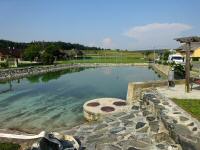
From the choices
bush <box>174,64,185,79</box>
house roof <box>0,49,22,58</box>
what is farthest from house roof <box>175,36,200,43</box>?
house roof <box>0,49,22,58</box>

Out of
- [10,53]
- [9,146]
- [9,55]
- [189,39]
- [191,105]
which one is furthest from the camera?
[10,53]

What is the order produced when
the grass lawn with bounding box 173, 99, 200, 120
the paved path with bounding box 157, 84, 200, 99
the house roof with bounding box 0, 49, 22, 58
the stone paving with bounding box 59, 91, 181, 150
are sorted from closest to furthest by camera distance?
the stone paving with bounding box 59, 91, 181, 150 < the grass lawn with bounding box 173, 99, 200, 120 < the paved path with bounding box 157, 84, 200, 99 < the house roof with bounding box 0, 49, 22, 58

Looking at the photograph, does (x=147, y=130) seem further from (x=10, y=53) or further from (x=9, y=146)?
(x=10, y=53)

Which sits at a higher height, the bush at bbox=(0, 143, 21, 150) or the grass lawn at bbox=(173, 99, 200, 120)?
the grass lawn at bbox=(173, 99, 200, 120)

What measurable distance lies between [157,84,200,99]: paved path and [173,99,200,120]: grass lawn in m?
0.76

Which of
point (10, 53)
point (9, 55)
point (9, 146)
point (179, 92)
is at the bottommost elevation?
point (9, 146)

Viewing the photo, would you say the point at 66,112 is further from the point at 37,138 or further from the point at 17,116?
the point at 37,138

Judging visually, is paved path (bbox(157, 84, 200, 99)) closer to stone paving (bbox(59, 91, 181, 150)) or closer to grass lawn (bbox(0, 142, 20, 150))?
stone paving (bbox(59, 91, 181, 150))

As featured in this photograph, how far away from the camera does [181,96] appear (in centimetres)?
1161

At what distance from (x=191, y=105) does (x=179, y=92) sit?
2.57 metres

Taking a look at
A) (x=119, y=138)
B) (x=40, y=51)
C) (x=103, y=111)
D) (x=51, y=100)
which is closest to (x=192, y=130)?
(x=119, y=138)

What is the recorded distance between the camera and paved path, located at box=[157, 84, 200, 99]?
1159 cm

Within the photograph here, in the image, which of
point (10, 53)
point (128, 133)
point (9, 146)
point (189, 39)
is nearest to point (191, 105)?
point (128, 133)

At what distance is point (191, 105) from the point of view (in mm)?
10047
